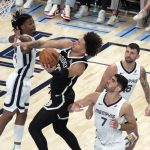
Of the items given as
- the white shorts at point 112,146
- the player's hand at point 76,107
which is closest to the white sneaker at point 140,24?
the player's hand at point 76,107

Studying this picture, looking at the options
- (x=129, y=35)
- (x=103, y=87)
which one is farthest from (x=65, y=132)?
(x=129, y=35)

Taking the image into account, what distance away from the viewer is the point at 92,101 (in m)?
6.11

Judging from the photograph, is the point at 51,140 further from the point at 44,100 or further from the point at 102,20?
the point at 102,20

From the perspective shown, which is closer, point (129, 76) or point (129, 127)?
point (129, 127)

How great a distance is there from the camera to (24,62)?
6906mm

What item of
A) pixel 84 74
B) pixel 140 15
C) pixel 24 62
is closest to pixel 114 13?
pixel 140 15

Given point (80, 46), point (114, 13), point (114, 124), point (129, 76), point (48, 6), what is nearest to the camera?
point (114, 124)

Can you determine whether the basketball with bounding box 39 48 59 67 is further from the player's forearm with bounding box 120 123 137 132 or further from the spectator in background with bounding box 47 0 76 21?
the spectator in background with bounding box 47 0 76 21

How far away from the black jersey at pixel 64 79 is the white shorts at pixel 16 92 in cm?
55

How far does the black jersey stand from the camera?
6406 mm

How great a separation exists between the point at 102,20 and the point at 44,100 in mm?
3817

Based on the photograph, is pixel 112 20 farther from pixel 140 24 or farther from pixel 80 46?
pixel 80 46

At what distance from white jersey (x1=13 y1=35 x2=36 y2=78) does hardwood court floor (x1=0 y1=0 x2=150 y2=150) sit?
1095mm

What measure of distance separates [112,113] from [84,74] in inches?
150
